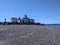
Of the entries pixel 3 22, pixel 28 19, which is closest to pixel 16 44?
pixel 3 22

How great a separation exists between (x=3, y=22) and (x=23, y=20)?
31.4 ft

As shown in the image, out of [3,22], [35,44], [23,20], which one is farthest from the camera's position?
[23,20]

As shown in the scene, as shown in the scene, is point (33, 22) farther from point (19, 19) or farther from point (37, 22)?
point (19, 19)

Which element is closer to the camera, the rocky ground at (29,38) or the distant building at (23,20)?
the rocky ground at (29,38)

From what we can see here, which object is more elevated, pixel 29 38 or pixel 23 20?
pixel 23 20

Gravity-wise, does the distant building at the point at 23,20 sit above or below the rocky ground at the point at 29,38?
above

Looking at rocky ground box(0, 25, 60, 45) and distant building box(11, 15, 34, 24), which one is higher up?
distant building box(11, 15, 34, 24)

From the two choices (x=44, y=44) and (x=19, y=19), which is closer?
(x=44, y=44)

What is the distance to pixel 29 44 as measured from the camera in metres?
7.04

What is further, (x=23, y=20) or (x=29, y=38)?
(x=23, y=20)

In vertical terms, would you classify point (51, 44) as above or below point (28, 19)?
below

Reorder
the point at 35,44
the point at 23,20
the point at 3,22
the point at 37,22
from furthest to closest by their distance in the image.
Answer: the point at 37,22
the point at 23,20
the point at 3,22
the point at 35,44

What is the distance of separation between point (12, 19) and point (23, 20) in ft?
18.0

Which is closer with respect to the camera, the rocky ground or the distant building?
the rocky ground
